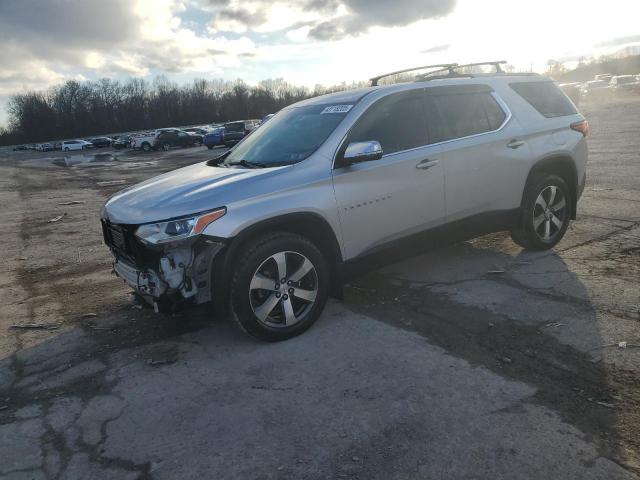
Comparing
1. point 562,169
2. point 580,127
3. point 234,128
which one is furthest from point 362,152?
point 234,128

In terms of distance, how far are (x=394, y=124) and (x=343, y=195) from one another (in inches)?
35.8

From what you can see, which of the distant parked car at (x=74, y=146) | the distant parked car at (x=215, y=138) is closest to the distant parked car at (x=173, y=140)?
the distant parked car at (x=215, y=138)

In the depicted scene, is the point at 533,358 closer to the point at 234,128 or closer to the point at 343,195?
the point at 343,195

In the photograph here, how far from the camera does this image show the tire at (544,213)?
5309 mm

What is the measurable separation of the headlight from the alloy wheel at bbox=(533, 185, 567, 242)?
138 inches

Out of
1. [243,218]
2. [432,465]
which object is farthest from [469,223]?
[432,465]

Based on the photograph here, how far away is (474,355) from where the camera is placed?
3.48 m

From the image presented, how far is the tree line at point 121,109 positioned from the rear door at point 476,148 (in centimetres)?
9944

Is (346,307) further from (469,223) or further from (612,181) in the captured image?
(612,181)

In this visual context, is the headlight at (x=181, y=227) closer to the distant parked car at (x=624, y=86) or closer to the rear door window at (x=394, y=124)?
the rear door window at (x=394, y=124)

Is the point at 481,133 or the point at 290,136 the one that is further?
the point at 481,133

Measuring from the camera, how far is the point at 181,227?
3.52 metres

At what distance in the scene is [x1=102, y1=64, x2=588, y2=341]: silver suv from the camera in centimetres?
362

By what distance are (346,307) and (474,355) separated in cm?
134
